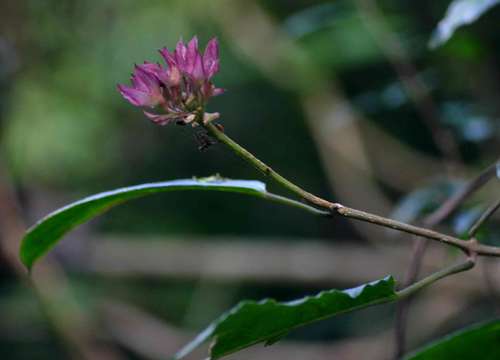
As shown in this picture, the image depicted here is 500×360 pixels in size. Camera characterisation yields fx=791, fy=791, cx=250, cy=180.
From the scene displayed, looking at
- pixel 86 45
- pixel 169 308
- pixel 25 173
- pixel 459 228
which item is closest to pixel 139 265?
pixel 169 308

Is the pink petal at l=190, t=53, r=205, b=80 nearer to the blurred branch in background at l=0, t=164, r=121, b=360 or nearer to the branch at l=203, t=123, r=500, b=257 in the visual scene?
the branch at l=203, t=123, r=500, b=257

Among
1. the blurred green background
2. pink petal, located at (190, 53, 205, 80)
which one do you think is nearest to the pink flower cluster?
pink petal, located at (190, 53, 205, 80)

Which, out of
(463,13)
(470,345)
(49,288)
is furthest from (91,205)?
(49,288)

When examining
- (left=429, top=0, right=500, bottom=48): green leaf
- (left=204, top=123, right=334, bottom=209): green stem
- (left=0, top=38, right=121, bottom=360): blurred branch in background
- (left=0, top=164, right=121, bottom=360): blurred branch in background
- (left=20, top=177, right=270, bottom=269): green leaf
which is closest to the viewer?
(left=204, top=123, right=334, bottom=209): green stem

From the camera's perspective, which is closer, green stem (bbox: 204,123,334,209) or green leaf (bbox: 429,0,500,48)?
Answer: green stem (bbox: 204,123,334,209)

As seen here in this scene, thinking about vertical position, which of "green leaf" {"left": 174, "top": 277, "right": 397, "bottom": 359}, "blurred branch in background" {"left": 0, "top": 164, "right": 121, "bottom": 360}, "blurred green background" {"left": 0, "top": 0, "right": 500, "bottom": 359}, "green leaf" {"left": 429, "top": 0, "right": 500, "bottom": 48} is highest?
"blurred green background" {"left": 0, "top": 0, "right": 500, "bottom": 359}
